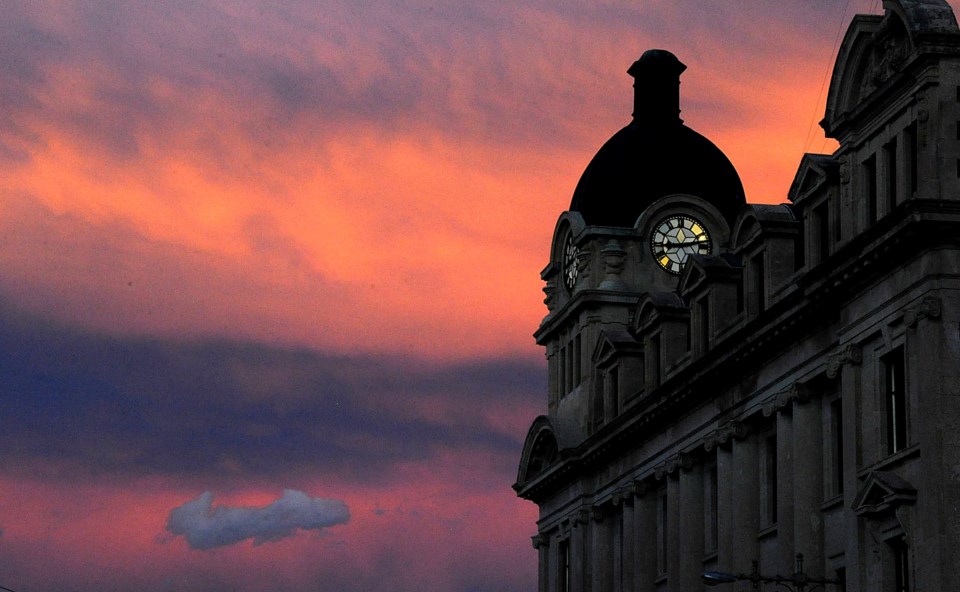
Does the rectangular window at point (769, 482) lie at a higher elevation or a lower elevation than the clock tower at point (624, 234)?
lower

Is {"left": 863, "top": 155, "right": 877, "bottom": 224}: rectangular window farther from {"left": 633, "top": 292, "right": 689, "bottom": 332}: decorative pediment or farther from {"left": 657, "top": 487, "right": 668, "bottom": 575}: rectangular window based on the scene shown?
{"left": 657, "top": 487, "right": 668, "bottom": 575}: rectangular window

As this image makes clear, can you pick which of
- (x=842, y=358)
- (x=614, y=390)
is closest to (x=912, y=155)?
(x=842, y=358)

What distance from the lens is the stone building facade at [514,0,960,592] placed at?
50.8 metres

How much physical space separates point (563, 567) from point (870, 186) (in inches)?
1448

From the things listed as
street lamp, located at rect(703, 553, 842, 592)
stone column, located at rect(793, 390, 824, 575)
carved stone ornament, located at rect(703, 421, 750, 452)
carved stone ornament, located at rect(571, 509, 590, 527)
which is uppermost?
carved stone ornament, located at rect(571, 509, 590, 527)

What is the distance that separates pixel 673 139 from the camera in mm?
87562

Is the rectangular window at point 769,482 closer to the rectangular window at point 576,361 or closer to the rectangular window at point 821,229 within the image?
the rectangular window at point 821,229

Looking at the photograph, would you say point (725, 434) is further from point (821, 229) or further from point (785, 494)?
point (821, 229)

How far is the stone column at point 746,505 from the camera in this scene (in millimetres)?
64062

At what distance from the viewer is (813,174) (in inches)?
2356

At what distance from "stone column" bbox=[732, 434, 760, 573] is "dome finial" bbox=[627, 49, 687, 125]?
2690 cm

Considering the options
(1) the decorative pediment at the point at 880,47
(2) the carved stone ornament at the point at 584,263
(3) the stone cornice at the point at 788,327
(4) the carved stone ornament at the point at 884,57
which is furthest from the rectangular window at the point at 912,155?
(2) the carved stone ornament at the point at 584,263

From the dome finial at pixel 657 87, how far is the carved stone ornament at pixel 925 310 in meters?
38.8

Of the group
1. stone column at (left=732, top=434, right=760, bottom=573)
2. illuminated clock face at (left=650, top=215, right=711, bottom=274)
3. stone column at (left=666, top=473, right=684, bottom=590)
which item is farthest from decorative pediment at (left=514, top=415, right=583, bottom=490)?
stone column at (left=732, top=434, right=760, bottom=573)
